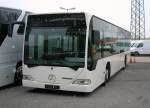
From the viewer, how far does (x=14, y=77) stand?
42.2 ft

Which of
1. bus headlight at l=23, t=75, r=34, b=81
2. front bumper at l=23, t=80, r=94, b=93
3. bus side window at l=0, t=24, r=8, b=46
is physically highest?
bus side window at l=0, t=24, r=8, b=46

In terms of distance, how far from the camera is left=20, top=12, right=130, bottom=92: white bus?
1073 centimetres

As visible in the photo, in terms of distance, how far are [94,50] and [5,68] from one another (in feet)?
11.7

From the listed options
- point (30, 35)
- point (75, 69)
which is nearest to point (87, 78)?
point (75, 69)

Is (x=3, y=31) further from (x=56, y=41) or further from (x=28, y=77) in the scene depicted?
(x=56, y=41)

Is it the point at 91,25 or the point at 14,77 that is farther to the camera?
the point at 14,77

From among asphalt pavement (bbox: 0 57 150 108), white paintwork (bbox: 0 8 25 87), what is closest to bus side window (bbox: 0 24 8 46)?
white paintwork (bbox: 0 8 25 87)

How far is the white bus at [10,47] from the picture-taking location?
39.3 ft

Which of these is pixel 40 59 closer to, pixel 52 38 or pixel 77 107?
pixel 52 38

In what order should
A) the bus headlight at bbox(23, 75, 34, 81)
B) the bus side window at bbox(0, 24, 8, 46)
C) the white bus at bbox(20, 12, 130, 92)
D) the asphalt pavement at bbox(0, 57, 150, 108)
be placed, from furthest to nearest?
the bus side window at bbox(0, 24, 8, 46) → the bus headlight at bbox(23, 75, 34, 81) → the white bus at bbox(20, 12, 130, 92) → the asphalt pavement at bbox(0, 57, 150, 108)

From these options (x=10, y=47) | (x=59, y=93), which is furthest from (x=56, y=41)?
(x=10, y=47)

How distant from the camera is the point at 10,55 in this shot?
12594 millimetres

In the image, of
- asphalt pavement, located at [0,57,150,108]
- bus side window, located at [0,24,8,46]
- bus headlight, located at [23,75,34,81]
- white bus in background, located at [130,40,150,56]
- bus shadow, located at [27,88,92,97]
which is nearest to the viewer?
asphalt pavement, located at [0,57,150,108]

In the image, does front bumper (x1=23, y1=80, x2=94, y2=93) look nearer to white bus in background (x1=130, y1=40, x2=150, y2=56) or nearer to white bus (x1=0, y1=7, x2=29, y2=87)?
white bus (x1=0, y1=7, x2=29, y2=87)
